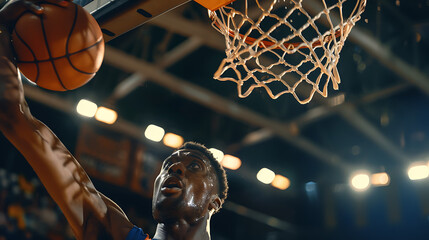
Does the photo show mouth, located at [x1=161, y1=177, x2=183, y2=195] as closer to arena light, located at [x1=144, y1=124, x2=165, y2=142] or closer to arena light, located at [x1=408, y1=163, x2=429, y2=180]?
arena light, located at [x1=144, y1=124, x2=165, y2=142]

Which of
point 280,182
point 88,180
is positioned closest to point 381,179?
point 280,182

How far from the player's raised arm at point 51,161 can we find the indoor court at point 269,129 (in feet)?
10.3

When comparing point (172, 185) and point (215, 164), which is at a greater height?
point (215, 164)

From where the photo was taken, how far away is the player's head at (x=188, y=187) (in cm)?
239

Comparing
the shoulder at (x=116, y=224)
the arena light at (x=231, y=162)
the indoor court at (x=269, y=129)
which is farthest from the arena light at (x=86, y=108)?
the shoulder at (x=116, y=224)

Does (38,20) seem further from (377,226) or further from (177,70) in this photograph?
(377,226)

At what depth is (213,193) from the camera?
260 centimetres

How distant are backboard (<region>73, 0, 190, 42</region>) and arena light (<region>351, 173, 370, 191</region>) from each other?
5.74 meters

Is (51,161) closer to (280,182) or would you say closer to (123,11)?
(123,11)

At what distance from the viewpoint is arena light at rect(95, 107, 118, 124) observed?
22.0ft

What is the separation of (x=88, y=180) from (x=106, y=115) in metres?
4.50

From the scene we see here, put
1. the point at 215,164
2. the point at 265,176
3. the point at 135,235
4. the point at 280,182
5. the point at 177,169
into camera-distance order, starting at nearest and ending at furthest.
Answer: the point at 135,235 → the point at 177,169 → the point at 215,164 → the point at 265,176 → the point at 280,182

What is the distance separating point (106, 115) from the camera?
268 inches

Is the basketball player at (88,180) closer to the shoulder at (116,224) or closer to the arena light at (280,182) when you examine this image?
the shoulder at (116,224)
